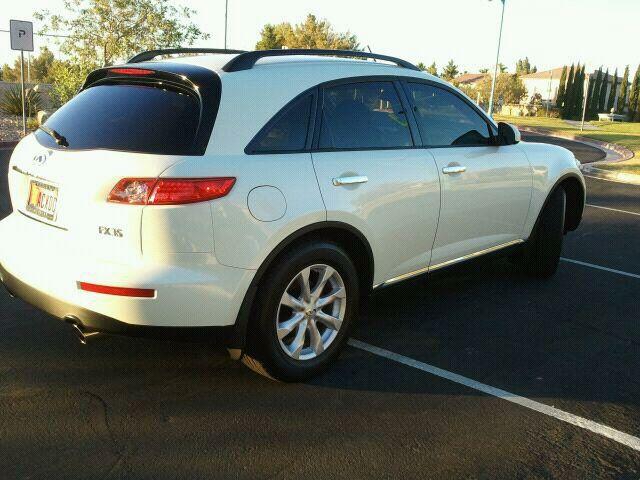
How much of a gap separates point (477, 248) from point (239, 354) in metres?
2.34

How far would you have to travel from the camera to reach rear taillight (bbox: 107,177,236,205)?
3035 millimetres

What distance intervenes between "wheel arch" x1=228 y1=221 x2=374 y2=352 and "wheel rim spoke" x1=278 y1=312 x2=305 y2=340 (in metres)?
0.24

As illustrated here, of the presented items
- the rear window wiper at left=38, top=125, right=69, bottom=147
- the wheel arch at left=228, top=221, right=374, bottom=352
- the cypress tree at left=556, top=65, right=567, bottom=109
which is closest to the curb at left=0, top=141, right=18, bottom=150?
the rear window wiper at left=38, top=125, right=69, bottom=147

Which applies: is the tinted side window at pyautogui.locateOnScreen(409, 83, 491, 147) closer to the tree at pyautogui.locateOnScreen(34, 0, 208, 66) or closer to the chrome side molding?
the chrome side molding

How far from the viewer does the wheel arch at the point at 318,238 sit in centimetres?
330

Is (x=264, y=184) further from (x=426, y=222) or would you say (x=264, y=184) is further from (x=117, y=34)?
(x=117, y=34)

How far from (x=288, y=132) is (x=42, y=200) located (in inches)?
53.0

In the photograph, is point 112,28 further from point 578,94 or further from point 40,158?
point 578,94

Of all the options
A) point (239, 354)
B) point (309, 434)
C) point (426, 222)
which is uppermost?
point (426, 222)

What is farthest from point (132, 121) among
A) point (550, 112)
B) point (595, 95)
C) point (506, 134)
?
point (595, 95)

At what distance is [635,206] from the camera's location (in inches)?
442

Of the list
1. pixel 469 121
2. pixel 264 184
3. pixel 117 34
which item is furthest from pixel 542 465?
pixel 117 34

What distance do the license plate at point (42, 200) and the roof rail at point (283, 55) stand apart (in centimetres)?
111

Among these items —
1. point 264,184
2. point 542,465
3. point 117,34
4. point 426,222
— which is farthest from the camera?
point 117,34
